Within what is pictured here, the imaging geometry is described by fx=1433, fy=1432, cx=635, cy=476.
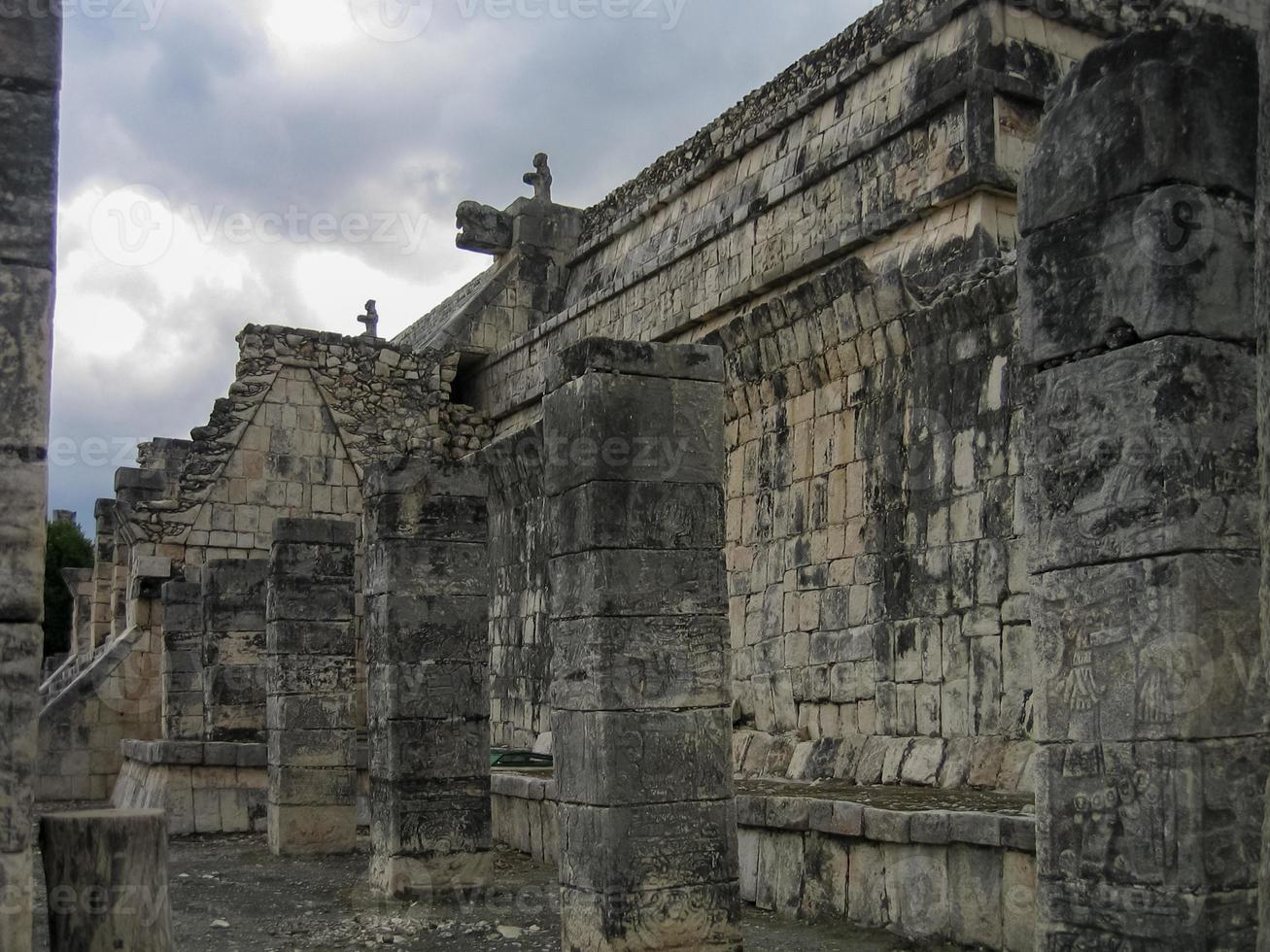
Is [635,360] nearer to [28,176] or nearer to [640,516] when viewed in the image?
[640,516]

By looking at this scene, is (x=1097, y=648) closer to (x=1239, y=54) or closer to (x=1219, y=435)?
(x=1219, y=435)

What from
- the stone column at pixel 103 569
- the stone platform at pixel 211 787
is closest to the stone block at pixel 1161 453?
the stone platform at pixel 211 787

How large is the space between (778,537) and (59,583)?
3818 centimetres

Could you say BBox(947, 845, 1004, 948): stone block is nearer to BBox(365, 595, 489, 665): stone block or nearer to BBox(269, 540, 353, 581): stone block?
BBox(365, 595, 489, 665): stone block

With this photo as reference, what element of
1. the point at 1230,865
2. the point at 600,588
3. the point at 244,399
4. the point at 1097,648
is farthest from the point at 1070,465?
the point at 244,399

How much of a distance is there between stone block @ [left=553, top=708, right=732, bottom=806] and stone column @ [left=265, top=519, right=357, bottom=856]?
613cm

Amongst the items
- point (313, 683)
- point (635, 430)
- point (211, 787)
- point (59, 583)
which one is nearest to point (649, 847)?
point (635, 430)

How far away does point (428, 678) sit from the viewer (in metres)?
10.6

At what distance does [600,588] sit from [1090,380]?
3428 millimetres

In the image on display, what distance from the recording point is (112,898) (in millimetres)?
4820

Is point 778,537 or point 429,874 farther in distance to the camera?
point 778,537

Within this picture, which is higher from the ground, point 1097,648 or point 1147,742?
point 1097,648

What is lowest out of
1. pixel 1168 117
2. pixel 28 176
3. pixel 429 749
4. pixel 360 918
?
pixel 360 918

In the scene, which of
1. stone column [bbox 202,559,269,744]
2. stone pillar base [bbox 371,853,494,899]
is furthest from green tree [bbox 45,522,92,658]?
stone pillar base [bbox 371,853,494,899]
